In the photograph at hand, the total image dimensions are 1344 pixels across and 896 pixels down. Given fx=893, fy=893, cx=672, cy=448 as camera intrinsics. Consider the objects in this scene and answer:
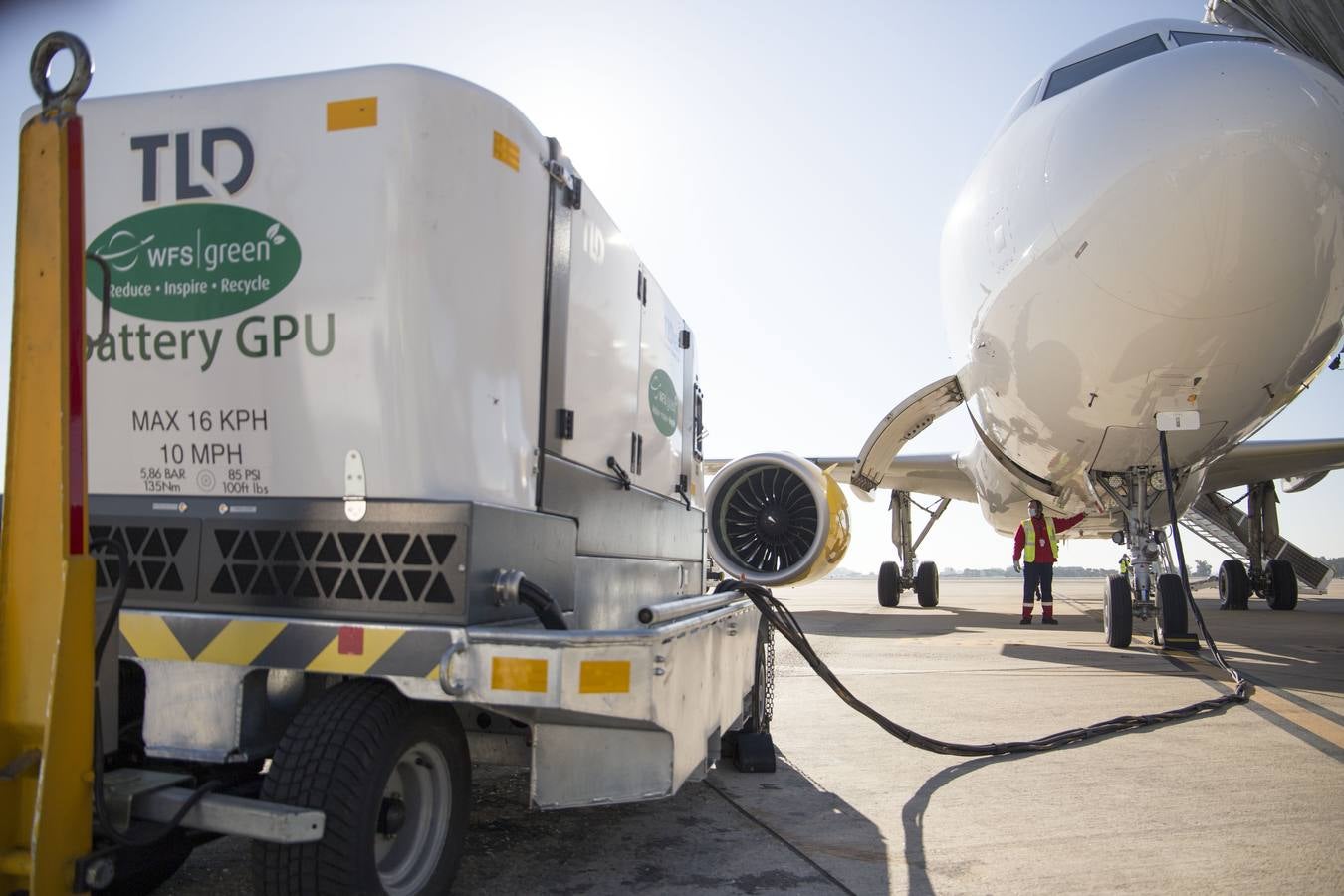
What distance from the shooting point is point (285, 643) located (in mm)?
2100

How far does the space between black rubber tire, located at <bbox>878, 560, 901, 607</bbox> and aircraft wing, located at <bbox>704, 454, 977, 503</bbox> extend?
5.40 ft

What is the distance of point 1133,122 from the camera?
605cm

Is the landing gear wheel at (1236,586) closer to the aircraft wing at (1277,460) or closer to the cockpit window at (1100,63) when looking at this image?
the aircraft wing at (1277,460)

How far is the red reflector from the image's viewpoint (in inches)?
81.2

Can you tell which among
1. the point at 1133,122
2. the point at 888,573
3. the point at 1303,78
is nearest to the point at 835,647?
the point at 1133,122

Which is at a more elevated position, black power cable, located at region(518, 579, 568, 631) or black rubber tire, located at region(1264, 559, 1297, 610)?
Result: black power cable, located at region(518, 579, 568, 631)

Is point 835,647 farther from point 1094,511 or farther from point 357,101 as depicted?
point 357,101

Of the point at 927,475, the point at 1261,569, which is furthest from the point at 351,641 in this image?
the point at 1261,569

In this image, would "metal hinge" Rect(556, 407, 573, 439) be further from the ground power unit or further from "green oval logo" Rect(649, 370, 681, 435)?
"green oval logo" Rect(649, 370, 681, 435)

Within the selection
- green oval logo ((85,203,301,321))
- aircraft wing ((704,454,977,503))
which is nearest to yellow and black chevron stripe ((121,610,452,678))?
green oval logo ((85,203,301,321))

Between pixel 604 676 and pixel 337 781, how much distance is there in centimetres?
60

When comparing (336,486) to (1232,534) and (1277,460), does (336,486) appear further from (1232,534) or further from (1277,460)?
(1232,534)

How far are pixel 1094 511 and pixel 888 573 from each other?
7.20 m

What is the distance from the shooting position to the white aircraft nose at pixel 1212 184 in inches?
223
